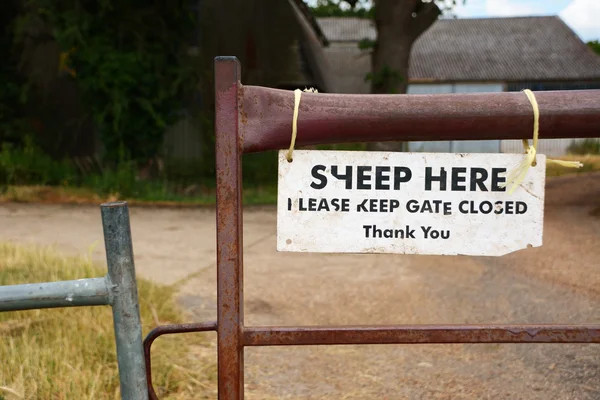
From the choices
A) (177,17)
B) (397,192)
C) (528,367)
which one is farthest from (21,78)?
(397,192)

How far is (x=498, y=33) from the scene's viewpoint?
2798cm

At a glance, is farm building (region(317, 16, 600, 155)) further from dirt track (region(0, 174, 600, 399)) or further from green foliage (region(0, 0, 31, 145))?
dirt track (region(0, 174, 600, 399))

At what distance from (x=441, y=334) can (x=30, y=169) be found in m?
9.16

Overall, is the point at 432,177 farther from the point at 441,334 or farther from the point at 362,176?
the point at 441,334

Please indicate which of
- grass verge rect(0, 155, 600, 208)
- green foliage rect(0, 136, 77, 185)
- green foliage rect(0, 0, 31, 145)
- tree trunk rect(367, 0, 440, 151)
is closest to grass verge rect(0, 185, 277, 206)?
grass verge rect(0, 155, 600, 208)

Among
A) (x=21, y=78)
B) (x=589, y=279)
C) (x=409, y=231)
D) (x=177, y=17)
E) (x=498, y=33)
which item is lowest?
(x=589, y=279)

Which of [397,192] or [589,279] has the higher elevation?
[397,192]

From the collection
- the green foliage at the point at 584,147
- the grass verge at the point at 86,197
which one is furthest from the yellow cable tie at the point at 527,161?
the green foliage at the point at 584,147

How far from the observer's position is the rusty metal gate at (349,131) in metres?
1.53

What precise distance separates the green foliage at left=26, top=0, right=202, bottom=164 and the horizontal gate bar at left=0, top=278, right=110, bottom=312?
26.0 ft

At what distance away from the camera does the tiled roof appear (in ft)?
77.7

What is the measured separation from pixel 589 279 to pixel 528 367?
2.19 meters

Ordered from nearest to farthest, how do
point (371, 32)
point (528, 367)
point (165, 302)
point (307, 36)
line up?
point (528, 367)
point (165, 302)
point (307, 36)
point (371, 32)

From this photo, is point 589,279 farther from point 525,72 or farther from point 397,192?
point 525,72
